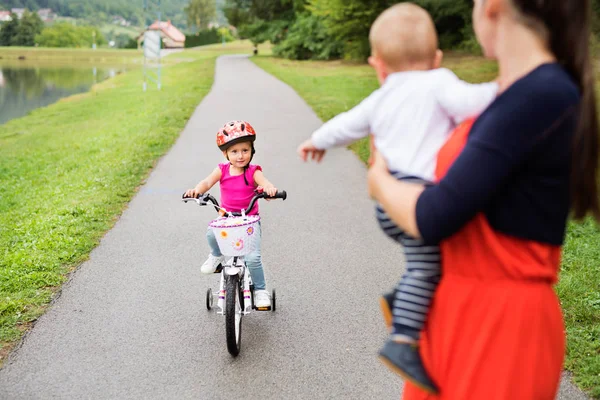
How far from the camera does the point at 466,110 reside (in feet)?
5.49

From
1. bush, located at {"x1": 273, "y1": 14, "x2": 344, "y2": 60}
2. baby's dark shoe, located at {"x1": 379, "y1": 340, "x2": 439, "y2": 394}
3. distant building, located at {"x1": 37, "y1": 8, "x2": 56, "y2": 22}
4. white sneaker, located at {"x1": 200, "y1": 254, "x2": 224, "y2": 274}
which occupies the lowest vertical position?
distant building, located at {"x1": 37, "y1": 8, "x2": 56, "y2": 22}

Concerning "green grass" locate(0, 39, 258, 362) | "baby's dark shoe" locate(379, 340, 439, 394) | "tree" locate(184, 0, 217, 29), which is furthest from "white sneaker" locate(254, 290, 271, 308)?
"tree" locate(184, 0, 217, 29)

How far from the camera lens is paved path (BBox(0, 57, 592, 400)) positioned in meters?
4.17

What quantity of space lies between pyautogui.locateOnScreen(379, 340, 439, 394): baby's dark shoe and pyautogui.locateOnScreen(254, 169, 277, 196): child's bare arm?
98.6 inches

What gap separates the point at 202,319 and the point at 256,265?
81cm

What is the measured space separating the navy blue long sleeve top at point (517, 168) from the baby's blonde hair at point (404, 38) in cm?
33

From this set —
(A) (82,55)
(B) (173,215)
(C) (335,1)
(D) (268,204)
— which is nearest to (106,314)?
(B) (173,215)

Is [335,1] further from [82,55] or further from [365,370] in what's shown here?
[82,55]

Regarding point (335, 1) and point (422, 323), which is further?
point (335, 1)

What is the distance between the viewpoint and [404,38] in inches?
69.8

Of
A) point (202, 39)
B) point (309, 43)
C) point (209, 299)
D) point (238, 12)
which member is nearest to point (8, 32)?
point (202, 39)

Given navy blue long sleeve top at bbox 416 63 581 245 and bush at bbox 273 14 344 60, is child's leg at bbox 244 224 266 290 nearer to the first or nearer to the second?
navy blue long sleeve top at bbox 416 63 581 245

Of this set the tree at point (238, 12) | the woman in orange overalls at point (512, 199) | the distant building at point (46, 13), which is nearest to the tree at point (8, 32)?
the tree at point (238, 12)

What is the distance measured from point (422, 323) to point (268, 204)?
676cm
